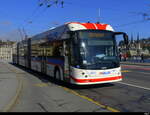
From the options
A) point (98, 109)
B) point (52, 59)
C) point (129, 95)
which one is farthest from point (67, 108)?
point (52, 59)

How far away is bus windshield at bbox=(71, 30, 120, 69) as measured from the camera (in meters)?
10.1

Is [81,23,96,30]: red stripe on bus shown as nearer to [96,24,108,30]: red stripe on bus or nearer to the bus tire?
[96,24,108,30]: red stripe on bus

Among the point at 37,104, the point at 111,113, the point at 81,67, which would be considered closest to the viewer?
the point at 111,113

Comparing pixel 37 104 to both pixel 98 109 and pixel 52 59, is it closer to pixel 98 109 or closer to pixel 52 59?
pixel 98 109

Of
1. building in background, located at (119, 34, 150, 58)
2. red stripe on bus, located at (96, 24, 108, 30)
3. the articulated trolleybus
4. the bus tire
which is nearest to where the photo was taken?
the articulated trolleybus

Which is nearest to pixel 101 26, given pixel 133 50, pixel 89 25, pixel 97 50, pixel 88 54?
pixel 89 25

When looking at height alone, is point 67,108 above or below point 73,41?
below

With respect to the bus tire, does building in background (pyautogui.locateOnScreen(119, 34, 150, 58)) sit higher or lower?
higher

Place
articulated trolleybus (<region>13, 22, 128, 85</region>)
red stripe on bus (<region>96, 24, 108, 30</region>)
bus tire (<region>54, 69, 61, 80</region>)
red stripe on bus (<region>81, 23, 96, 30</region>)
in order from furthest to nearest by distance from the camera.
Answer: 1. bus tire (<region>54, 69, 61, 80</region>)
2. red stripe on bus (<region>96, 24, 108, 30</region>)
3. red stripe on bus (<region>81, 23, 96, 30</region>)
4. articulated trolleybus (<region>13, 22, 128, 85</region>)

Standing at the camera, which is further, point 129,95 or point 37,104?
point 129,95

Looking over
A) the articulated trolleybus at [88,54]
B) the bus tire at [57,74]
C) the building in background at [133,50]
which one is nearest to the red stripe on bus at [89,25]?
the articulated trolleybus at [88,54]

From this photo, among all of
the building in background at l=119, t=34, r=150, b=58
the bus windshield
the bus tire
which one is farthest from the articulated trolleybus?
the building in background at l=119, t=34, r=150, b=58

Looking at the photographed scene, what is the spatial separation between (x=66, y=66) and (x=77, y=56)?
1.14 metres

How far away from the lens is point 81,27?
10.7m
